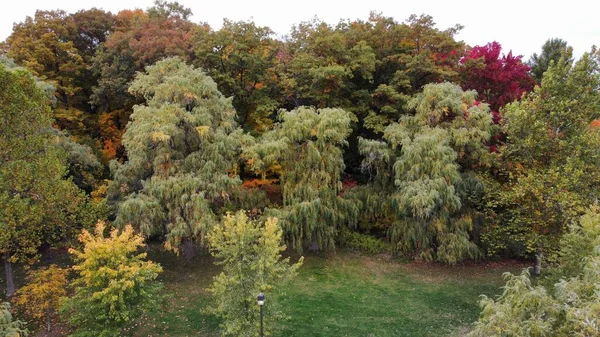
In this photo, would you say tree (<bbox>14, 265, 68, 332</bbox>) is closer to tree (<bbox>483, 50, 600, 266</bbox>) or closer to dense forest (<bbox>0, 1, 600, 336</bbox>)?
dense forest (<bbox>0, 1, 600, 336</bbox>)

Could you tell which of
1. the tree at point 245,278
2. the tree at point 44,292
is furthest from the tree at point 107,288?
the tree at point 245,278

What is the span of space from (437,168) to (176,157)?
10.5 m

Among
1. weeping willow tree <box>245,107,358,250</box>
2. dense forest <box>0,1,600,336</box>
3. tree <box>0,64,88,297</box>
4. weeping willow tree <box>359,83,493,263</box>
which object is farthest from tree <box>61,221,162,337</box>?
weeping willow tree <box>359,83,493,263</box>

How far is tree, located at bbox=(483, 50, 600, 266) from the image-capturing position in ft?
46.9

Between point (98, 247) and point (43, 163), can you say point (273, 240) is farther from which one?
point (43, 163)

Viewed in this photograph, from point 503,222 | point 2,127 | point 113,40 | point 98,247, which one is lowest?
point 503,222

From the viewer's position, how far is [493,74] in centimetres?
2088

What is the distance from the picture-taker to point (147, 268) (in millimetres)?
10711

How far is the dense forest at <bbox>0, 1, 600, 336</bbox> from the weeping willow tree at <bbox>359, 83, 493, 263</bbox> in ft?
0.29

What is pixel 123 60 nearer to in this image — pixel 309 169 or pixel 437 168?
pixel 309 169

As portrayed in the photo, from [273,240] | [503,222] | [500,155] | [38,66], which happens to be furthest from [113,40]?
[503,222]

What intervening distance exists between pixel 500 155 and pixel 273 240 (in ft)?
36.0

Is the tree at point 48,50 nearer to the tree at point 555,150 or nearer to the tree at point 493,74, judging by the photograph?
the tree at point 493,74

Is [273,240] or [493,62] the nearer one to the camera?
[273,240]
